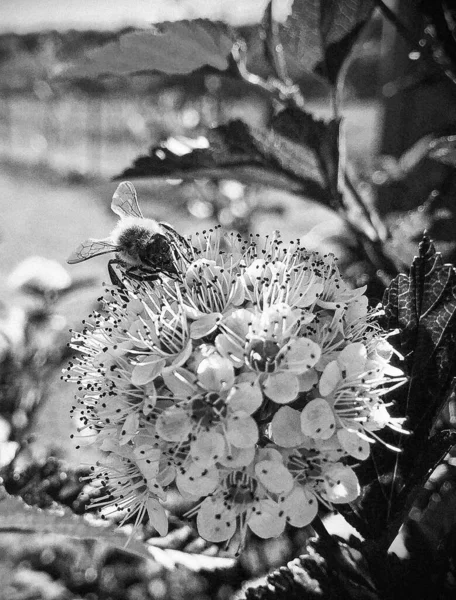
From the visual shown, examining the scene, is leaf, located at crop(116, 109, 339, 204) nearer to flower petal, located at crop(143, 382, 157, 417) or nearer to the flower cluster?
the flower cluster

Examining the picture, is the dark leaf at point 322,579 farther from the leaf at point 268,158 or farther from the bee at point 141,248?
the leaf at point 268,158

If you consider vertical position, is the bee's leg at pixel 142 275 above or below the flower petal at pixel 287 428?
below

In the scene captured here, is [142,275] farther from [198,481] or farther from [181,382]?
[198,481]

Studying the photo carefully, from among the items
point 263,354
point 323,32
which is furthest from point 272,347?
point 323,32

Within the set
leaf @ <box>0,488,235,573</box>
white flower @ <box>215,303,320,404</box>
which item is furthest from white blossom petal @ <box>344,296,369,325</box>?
leaf @ <box>0,488,235,573</box>

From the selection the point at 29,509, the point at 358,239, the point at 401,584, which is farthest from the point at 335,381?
the point at 358,239

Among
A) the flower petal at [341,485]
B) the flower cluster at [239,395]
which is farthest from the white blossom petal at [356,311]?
the flower petal at [341,485]
